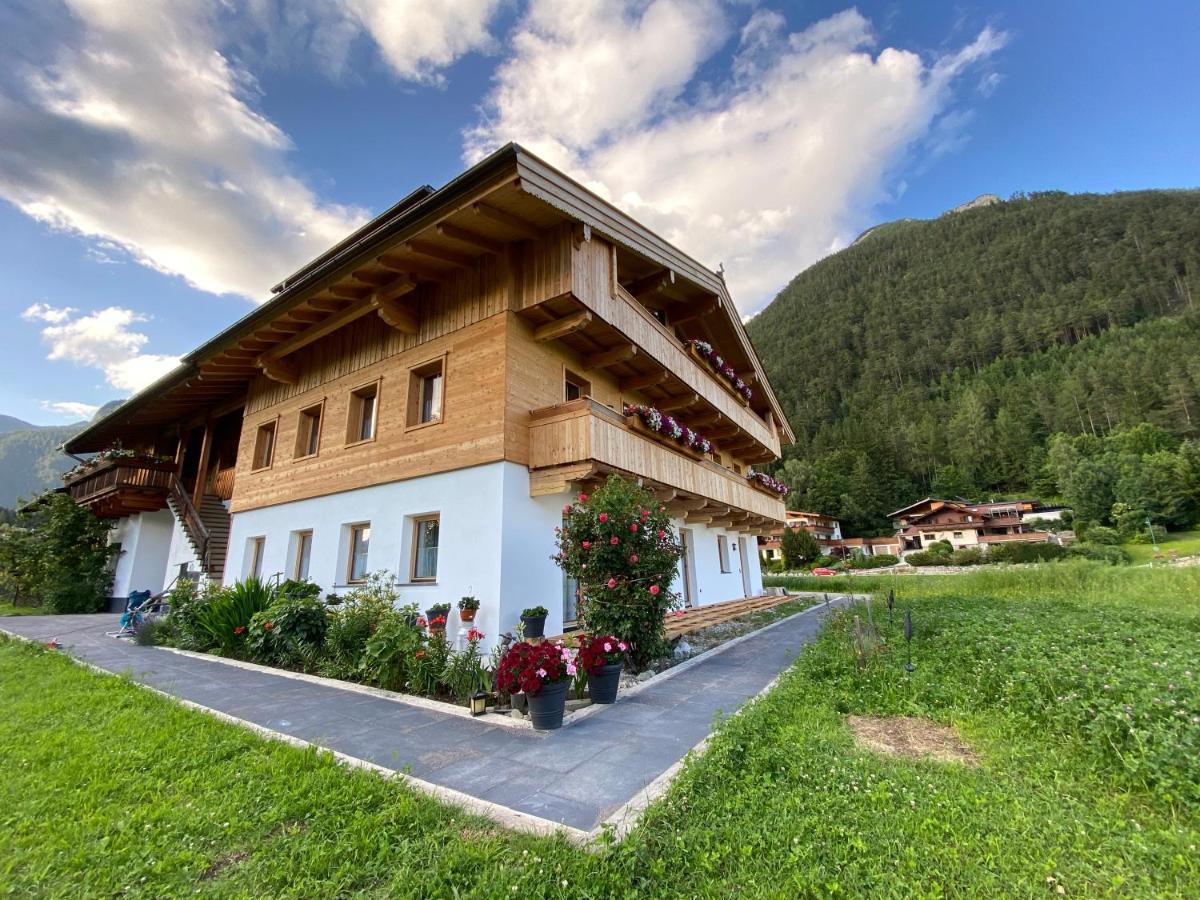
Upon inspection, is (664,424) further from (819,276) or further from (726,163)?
(819,276)

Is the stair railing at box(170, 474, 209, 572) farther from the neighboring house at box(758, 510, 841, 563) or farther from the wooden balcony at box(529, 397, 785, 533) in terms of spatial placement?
the neighboring house at box(758, 510, 841, 563)

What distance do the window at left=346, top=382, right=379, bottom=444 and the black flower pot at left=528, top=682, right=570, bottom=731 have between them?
8447 mm

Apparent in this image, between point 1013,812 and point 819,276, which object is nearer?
point 1013,812

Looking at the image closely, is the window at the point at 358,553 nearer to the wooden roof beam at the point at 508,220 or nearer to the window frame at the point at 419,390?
the window frame at the point at 419,390

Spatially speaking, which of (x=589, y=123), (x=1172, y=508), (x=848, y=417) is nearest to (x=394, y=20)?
(x=589, y=123)

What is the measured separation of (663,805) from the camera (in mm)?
3219

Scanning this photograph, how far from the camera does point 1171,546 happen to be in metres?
38.4

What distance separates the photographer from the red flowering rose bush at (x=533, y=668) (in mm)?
5305

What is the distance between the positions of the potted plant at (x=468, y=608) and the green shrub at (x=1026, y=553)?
37739 millimetres

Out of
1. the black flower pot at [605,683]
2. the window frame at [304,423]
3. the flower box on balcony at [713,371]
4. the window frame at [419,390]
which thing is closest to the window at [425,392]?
the window frame at [419,390]

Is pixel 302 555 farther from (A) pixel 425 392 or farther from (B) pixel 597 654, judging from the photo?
(B) pixel 597 654

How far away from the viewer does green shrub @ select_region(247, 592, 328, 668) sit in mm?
8766

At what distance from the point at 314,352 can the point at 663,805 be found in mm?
14049

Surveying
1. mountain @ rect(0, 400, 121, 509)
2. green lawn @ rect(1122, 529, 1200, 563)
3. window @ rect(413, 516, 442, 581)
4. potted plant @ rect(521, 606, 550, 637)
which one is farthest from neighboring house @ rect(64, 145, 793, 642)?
mountain @ rect(0, 400, 121, 509)
